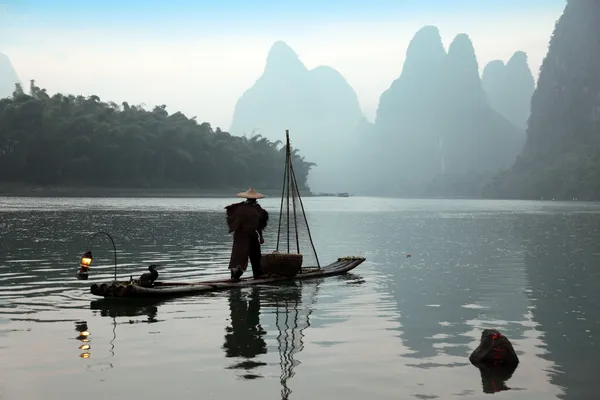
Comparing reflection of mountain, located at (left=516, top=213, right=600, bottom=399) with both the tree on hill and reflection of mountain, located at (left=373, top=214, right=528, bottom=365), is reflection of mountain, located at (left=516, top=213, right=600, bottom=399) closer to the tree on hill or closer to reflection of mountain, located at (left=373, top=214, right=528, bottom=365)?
reflection of mountain, located at (left=373, top=214, right=528, bottom=365)

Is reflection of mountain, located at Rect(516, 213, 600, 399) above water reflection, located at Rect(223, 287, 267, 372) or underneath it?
underneath

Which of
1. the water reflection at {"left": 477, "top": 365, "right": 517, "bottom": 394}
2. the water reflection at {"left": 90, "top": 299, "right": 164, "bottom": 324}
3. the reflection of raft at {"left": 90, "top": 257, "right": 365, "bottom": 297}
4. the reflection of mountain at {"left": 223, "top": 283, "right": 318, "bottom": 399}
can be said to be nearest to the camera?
the water reflection at {"left": 477, "top": 365, "right": 517, "bottom": 394}

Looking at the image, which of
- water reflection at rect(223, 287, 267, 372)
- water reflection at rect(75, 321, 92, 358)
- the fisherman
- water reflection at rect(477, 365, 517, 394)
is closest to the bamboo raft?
the fisherman

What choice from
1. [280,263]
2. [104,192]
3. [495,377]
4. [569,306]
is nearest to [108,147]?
[104,192]

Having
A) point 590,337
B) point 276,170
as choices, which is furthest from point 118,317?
point 276,170

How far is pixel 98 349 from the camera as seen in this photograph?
10.4m

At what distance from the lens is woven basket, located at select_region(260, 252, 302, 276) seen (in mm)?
18391

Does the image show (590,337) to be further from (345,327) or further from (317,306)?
(317,306)

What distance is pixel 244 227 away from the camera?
1767cm

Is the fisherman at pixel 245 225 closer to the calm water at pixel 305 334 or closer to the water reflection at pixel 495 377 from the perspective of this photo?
the calm water at pixel 305 334

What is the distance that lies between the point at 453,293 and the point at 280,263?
176 inches

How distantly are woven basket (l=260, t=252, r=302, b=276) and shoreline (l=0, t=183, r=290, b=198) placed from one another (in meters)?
95.1

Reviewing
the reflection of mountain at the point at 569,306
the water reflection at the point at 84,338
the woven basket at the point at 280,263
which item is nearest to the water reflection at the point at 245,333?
the water reflection at the point at 84,338

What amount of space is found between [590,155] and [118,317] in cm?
19354
